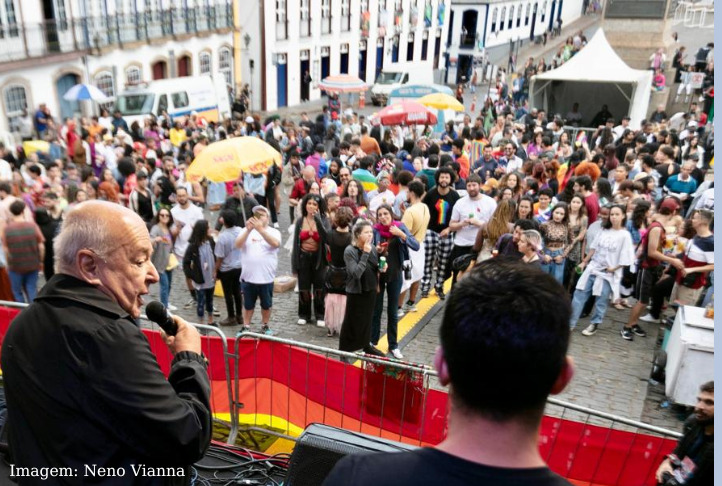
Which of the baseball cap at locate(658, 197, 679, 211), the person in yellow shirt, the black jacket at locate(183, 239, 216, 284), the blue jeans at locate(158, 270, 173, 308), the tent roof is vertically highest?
the tent roof

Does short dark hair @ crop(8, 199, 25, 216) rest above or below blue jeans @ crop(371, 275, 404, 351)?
above

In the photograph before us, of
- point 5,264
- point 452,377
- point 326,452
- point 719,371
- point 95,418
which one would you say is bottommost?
point 5,264

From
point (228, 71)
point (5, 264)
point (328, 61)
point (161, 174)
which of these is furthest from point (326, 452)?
point (328, 61)

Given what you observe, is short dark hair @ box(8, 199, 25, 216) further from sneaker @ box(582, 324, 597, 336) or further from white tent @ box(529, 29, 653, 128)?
white tent @ box(529, 29, 653, 128)

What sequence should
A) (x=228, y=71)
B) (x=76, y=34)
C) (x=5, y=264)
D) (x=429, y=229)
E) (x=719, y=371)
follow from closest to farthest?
1. (x=719, y=371)
2. (x=5, y=264)
3. (x=429, y=229)
4. (x=76, y=34)
5. (x=228, y=71)

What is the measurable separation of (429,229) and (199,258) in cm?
331

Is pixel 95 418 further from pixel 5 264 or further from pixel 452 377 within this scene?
pixel 5 264

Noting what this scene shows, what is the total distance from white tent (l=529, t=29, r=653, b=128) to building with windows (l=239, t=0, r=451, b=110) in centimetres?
962

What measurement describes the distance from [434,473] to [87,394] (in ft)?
4.10

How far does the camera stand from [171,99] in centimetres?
1998

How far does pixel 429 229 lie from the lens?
868cm

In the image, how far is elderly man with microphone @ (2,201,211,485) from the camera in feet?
6.35

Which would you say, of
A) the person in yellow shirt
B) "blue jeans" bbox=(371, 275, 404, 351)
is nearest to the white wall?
the person in yellow shirt

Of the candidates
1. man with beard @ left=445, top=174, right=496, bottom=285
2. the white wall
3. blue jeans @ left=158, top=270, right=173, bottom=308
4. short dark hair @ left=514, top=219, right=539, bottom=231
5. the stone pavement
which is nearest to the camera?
the stone pavement
